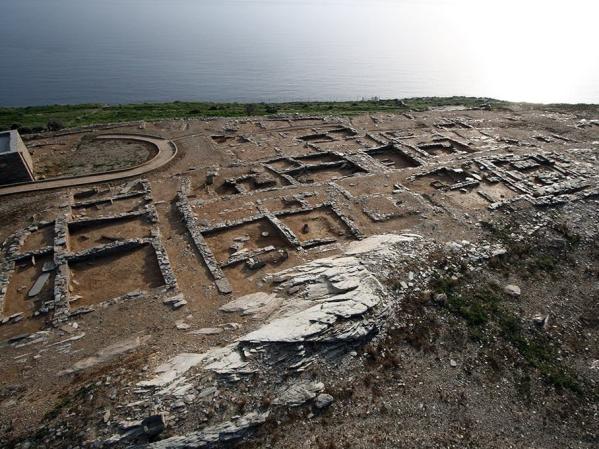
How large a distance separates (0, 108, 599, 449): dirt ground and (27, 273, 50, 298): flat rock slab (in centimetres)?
21

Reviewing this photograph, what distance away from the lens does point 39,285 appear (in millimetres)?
16719

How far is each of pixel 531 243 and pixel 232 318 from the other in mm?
16062

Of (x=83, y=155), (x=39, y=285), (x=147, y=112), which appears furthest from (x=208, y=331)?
(x=147, y=112)

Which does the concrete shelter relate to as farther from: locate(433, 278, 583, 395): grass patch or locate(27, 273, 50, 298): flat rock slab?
locate(433, 278, 583, 395): grass patch

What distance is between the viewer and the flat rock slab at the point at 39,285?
16312 mm

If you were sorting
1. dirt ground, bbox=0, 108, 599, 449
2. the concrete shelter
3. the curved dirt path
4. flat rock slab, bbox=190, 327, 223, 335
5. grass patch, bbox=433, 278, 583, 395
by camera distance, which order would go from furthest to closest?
the concrete shelter, the curved dirt path, grass patch, bbox=433, 278, 583, 395, flat rock slab, bbox=190, 327, 223, 335, dirt ground, bbox=0, 108, 599, 449

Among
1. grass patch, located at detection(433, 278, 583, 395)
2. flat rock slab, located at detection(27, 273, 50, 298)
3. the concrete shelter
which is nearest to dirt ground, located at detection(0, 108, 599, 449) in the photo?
grass patch, located at detection(433, 278, 583, 395)

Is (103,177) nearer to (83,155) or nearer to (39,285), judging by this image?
(83,155)

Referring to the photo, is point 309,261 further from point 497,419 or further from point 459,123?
point 459,123

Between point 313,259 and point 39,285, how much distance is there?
38.8ft

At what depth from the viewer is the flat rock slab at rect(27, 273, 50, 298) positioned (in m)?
16.3

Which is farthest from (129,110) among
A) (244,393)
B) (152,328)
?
(244,393)

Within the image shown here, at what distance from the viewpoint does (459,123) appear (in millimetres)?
40219

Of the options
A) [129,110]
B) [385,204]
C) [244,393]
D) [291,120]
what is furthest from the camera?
[129,110]
